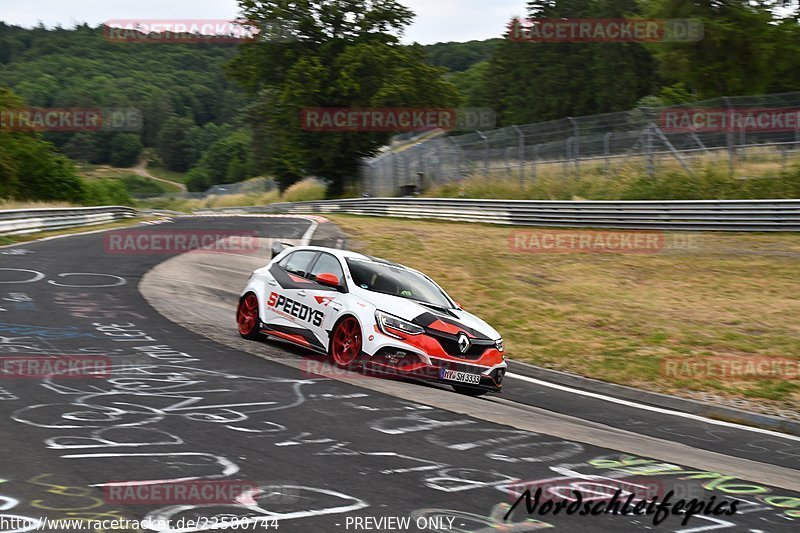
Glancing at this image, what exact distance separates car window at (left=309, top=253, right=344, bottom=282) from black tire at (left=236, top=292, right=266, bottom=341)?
3.88ft

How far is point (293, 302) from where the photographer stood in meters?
11.3

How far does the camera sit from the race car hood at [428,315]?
9.88 metres

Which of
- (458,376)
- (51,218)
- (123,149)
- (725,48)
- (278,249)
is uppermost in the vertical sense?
(123,149)

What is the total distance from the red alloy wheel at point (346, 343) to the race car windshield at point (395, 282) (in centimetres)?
59

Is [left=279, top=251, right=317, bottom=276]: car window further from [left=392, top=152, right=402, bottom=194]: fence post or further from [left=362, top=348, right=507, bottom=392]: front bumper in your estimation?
[left=392, top=152, right=402, bottom=194]: fence post

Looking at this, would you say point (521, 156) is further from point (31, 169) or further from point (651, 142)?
point (31, 169)

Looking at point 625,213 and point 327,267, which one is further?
point 625,213

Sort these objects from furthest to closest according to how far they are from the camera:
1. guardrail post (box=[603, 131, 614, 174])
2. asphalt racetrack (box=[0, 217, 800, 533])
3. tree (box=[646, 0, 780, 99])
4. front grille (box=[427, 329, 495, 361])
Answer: tree (box=[646, 0, 780, 99]) → guardrail post (box=[603, 131, 614, 174]) → front grille (box=[427, 329, 495, 361]) → asphalt racetrack (box=[0, 217, 800, 533])

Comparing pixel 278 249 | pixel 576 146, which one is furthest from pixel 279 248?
pixel 576 146

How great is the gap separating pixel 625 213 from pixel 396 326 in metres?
19.5

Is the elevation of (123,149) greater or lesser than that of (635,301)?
greater

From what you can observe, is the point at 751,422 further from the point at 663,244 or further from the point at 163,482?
the point at 663,244

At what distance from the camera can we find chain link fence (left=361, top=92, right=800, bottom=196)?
25578mm

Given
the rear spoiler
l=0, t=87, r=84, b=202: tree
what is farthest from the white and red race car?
l=0, t=87, r=84, b=202: tree
